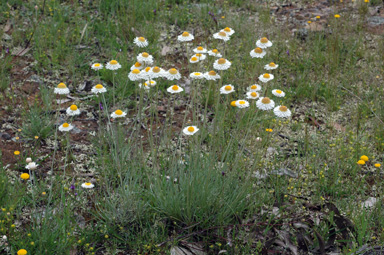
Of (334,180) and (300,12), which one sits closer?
(334,180)

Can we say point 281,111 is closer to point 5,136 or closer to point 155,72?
point 155,72

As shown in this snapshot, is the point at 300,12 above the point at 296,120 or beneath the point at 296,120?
above

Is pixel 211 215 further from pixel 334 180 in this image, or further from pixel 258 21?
pixel 258 21

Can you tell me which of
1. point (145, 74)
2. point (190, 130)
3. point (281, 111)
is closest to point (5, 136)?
point (145, 74)

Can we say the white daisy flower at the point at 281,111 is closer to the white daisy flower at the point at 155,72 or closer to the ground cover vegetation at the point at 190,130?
the ground cover vegetation at the point at 190,130

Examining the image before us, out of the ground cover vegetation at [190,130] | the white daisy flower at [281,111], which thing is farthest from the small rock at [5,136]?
the white daisy flower at [281,111]

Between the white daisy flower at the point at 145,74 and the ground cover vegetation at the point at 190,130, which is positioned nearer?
the white daisy flower at the point at 145,74

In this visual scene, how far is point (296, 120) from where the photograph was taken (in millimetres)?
3717

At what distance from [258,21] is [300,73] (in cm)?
126

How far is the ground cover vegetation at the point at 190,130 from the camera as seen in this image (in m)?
2.40

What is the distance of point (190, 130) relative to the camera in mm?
2359

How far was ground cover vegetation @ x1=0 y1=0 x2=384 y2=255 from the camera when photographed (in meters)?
2.40

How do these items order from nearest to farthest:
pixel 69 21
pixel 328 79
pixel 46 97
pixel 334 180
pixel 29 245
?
pixel 29 245 < pixel 334 180 < pixel 46 97 < pixel 328 79 < pixel 69 21

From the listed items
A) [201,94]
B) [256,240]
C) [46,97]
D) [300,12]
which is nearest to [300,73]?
[201,94]
